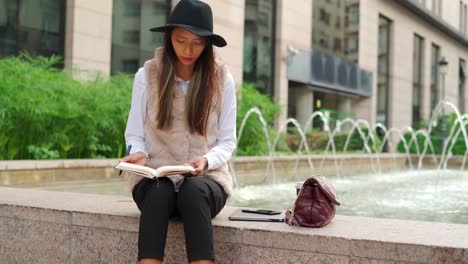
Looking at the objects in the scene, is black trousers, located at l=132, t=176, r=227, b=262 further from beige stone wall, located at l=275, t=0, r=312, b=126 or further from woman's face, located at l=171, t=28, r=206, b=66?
beige stone wall, located at l=275, t=0, r=312, b=126

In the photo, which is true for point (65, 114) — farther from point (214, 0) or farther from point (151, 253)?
point (214, 0)

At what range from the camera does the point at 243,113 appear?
483 inches

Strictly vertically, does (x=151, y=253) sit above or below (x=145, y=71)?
below

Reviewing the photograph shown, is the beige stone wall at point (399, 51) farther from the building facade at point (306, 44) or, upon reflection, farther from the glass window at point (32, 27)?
the glass window at point (32, 27)

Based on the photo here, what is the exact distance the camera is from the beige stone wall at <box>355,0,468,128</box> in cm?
2764

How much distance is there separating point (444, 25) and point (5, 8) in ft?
97.6

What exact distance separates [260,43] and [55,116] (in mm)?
13040

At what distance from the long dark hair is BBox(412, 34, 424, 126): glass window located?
32393 millimetres

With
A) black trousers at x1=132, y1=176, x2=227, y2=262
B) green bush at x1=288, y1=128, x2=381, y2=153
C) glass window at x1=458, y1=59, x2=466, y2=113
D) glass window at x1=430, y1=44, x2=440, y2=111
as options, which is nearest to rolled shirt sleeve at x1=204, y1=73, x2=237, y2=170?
black trousers at x1=132, y1=176, x2=227, y2=262

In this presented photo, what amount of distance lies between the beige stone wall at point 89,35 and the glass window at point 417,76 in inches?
954

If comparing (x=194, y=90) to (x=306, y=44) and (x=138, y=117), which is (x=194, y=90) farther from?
(x=306, y=44)

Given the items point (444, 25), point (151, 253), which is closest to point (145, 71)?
point (151, 253)

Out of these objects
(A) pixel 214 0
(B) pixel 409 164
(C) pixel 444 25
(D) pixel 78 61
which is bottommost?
(B) pixel 409 164

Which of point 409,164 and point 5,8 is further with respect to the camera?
point 409,164
